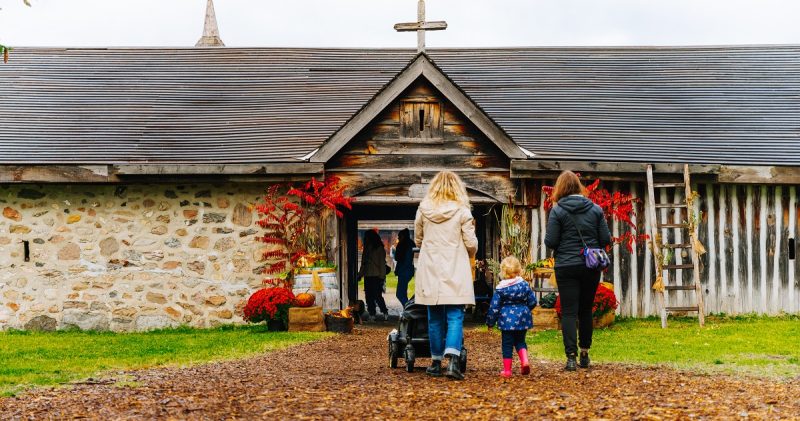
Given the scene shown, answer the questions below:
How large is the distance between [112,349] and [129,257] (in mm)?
3064

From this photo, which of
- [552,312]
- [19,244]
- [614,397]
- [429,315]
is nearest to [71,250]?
[19,244]

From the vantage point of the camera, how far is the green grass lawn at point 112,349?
29.0 feet

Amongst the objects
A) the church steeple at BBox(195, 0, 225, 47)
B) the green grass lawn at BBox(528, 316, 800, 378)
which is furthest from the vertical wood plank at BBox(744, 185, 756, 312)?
the church steeple at BBox(195, 0, 225, 47)

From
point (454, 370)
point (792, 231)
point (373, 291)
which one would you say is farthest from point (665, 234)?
point (454, 370)

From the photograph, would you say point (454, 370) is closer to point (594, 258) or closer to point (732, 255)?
point (594, 258)

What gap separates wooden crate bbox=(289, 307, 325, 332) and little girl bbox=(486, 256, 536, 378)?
539 cm

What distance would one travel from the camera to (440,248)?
802 cm

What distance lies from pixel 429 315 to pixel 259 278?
21.5 ft

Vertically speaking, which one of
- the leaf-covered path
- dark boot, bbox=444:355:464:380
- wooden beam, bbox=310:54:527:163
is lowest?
the leaf-covered path

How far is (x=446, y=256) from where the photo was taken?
26.3 ft

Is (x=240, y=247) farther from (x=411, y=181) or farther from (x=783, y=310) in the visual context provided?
(x=783, y=310)

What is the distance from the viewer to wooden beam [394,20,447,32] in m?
15.6

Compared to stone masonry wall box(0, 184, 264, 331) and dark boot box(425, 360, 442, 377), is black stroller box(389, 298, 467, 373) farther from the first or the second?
stone masonry wall box(0, 184, 264, 331)

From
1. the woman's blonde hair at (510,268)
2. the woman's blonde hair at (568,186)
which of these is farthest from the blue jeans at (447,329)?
the woman's blonde hair at (568,186)
